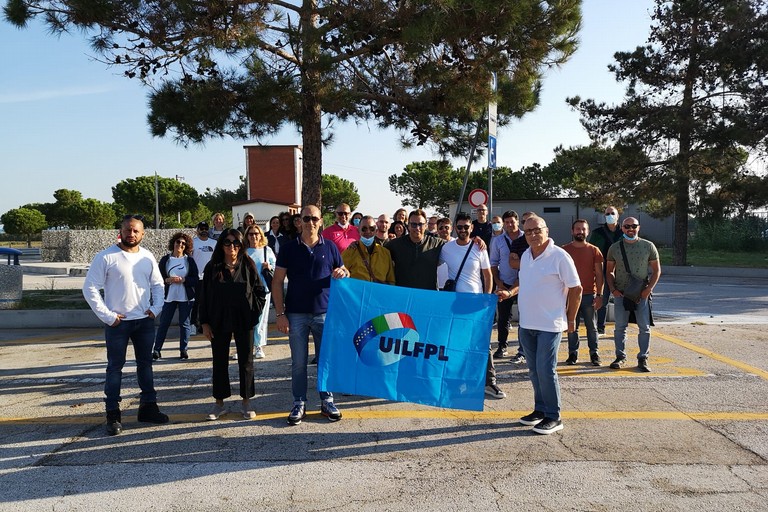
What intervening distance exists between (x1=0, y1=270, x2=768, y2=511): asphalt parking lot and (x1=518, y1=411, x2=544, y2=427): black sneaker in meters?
0.06

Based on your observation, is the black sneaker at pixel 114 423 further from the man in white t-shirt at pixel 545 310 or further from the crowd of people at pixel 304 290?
the man in white t-shirt at pixel 545 310

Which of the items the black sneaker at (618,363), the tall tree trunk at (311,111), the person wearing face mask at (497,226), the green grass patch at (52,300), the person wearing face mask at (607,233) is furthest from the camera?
the green grass patch at (52,300)

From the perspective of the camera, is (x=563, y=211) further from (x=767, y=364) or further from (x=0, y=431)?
(x=0, y=431)

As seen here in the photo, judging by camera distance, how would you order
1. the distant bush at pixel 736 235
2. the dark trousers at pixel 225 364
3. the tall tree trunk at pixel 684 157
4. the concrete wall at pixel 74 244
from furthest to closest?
the concrete wall at pixel 74 244
the distant bush at pixel 736 235
the tall tree trunk at pixel 684 157
the dark trousers at pixel 225 364

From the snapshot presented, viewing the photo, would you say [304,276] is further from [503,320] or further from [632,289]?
[632,289]

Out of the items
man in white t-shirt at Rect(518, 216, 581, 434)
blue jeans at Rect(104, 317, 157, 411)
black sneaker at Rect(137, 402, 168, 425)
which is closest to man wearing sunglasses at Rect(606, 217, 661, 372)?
man in white t-shirt at Rect(518, 216, 581, 434)

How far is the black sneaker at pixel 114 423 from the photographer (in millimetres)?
4926

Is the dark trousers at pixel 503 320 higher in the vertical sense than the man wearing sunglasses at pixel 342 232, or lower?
lower

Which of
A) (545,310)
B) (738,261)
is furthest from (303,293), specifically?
(738,261)

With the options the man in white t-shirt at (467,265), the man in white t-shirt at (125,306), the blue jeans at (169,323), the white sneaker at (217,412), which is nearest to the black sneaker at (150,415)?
the man in white t-shirt at (125,306)

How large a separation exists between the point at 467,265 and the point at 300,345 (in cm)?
184

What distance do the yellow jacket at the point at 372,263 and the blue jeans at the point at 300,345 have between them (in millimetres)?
699

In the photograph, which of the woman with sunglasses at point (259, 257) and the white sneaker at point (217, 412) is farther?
the woman with sunglasses at point (259, 257)

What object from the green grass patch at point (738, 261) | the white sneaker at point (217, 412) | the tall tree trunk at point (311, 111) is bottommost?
the white sneaker at point (217, 412)
